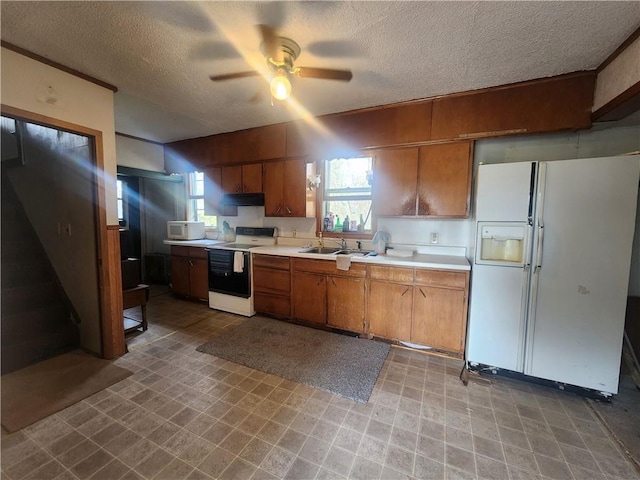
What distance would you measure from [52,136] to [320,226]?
3.14 m

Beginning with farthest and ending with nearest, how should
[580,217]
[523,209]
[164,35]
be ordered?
[523,209], [580,217], [164,35]

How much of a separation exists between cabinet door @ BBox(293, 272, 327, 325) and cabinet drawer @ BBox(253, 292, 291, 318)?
12 centimetres

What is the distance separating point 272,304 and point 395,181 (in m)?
2.21

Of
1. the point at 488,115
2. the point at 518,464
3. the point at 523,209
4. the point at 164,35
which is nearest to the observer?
the point at 518,464

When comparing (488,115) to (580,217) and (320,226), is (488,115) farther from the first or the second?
(320,226)

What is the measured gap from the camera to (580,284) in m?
2.03

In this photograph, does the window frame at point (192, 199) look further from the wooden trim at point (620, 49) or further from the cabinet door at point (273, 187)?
the wooden trim at point (620, 49)

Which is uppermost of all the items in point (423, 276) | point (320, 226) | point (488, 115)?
point (488, 115)

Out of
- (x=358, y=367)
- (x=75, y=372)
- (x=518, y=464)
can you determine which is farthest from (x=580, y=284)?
(x=75, y=372)

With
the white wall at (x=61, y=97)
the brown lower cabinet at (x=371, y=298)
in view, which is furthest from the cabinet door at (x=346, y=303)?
the white wall at (x=61, y=97)

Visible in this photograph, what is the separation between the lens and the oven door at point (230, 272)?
3541mm

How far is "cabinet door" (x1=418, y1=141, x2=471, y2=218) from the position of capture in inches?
107

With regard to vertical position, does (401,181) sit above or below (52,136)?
below

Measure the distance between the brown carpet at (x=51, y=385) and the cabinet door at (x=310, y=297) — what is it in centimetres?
178
